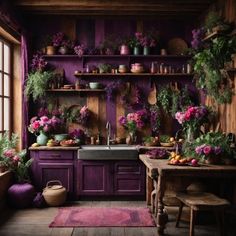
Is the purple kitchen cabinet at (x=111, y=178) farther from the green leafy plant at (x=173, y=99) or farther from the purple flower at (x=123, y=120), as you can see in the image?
the green leafy plant at (x=173, y=99)

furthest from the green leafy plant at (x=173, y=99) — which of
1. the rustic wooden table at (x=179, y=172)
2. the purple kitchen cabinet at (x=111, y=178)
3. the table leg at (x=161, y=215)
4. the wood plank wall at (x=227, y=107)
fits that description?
the table leg at (x=161, y=215)

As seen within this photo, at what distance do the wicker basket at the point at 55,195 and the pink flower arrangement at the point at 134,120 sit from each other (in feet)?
4.95

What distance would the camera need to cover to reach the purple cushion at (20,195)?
5492 mm

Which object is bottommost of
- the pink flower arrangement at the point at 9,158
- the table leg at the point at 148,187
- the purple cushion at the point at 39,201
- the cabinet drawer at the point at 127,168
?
the purple cushion at the point at 39,201

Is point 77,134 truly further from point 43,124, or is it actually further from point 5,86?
point 5,86

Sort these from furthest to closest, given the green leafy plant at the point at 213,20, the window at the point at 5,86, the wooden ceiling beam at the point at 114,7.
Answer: the window at the point at 5,86 → the wooden ceiling beam at the point at 114,7 → the green leafy plant at the point at 213,20

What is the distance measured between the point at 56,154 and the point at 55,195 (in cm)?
70

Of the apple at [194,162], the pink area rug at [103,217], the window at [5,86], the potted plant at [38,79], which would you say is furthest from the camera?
the potted plant at [38,79]

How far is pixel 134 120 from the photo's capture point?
646 cm

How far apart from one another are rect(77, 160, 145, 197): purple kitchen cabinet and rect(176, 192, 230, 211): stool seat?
5.78ft

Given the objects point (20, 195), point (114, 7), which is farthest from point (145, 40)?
point (20, 195)

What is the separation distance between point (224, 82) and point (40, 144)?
2.96 meters

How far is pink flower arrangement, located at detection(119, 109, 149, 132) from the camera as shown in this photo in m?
6.44

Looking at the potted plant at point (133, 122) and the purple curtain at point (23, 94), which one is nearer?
the purple curtain at point (23, 94)
